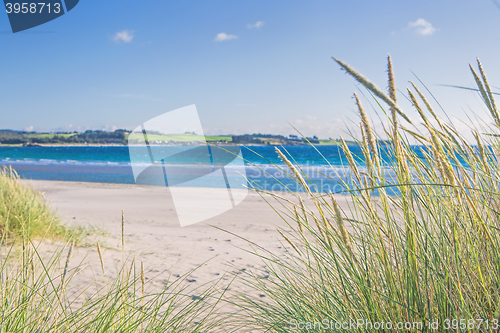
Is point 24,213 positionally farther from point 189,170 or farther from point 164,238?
point 189,170

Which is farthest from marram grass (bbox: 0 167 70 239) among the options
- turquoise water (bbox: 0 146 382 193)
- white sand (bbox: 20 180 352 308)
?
turquoise water (bbox: 0 146 382 193)

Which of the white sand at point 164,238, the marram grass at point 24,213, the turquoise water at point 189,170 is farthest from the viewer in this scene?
the marram grass at point 24,213

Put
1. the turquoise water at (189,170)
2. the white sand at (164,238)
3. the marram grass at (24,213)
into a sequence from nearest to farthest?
the turquoise water at (189,170), the white sand at (164,238), the marram grass at (24,213)

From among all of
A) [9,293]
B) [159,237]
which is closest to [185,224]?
[159,237]

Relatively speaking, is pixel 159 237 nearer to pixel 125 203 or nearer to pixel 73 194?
pixel 125 203

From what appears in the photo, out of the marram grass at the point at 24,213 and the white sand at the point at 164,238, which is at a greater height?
the marram grass at the point at 24,213

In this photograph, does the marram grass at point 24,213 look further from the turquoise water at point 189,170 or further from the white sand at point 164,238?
the turquoise water at point 189,170

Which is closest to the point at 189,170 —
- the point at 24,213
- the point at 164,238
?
the point at 164,238

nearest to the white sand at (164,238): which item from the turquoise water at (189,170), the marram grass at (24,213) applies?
the marram grass at (24,213)

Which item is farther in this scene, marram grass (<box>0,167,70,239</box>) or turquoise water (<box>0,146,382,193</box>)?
marram grass (<box>0,167,70,239</box>)

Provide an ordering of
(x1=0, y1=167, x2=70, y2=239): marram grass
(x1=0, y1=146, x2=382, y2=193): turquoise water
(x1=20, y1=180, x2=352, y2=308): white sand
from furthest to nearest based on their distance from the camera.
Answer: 1. (x1=0, y1=167, x2=70, y2=239): marram grass
2. (x1=20, y1=180, x2=352, y2=308): white sand
3. (x1=0, y1=146, x2=382, y2=193): turquoise water

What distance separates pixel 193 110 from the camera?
4.71m

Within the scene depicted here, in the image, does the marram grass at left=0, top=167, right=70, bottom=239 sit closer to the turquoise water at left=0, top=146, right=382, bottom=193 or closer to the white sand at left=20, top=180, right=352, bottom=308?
the white sand at left=20, top=180, right=352, bottom=308

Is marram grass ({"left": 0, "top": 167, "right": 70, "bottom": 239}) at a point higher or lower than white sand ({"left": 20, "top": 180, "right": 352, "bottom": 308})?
higher
